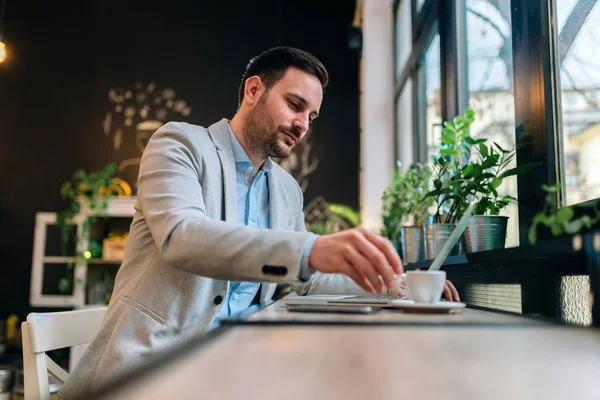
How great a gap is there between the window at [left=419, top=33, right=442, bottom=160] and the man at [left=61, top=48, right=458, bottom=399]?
1.39 meters

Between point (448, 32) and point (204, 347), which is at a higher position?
point (448, 32)

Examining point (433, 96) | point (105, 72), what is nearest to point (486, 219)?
point (433, 96)

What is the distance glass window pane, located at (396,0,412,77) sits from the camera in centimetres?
404

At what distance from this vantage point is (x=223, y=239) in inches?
41.6

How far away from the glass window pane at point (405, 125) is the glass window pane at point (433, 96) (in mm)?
392

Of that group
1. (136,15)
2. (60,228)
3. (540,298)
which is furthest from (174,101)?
(540,298)

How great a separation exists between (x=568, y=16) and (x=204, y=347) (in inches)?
51.8

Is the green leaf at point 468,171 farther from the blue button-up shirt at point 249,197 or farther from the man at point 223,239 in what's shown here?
the blue button-up shirt at point 249,197

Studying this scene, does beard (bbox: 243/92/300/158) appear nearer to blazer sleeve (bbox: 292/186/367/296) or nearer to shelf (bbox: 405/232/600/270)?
blazer sleeve (bbox: 292/186/367/296)

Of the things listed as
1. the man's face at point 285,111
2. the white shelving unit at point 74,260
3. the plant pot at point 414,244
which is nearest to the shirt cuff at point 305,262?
the man's face at point 285,111

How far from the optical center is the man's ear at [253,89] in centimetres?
190

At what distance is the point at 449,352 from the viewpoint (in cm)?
56

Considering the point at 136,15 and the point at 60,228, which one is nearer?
the point at 60,228

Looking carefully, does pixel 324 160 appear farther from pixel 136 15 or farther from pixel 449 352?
pixel 449 352
